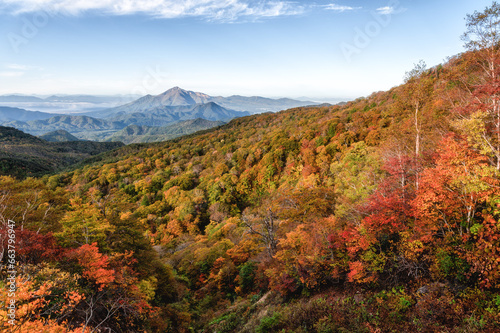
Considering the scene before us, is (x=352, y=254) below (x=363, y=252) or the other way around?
below

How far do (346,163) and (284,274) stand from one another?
67.2 feet

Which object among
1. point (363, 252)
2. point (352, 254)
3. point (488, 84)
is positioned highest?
point (488, 84)

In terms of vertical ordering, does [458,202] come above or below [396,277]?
above

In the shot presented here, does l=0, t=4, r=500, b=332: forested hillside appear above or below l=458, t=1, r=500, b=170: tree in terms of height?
below

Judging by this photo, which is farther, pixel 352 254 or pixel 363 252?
pixel 352 254

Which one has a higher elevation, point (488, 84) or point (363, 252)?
point (488, 84)

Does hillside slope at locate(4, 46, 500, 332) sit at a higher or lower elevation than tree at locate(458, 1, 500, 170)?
lower

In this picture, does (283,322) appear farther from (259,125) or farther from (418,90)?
(259,125)

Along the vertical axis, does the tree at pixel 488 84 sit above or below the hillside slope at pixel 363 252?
above

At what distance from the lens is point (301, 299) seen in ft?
50.5

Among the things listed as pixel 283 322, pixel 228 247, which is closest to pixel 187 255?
pixel 228 247

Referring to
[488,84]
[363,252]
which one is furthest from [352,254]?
[488,84]

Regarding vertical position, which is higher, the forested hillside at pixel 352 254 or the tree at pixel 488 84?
the tree at pixel 488 84

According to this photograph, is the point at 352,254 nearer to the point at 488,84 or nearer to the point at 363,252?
the point at 363,252
